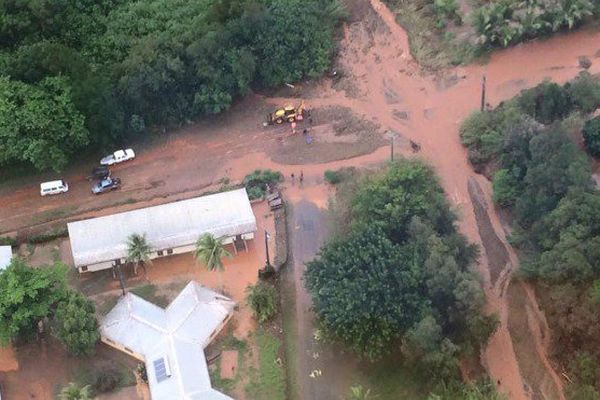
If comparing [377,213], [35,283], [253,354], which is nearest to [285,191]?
[377,213]

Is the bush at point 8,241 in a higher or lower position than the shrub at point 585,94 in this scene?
lower

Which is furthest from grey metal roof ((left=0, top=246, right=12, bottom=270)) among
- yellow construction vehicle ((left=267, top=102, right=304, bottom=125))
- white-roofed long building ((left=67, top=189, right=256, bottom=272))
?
yellow construction vehicle ((left=267, top=102, right=304, bottom=125))

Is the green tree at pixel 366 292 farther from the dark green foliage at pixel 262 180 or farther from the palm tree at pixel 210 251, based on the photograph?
the dark green foliage at pixel 262 180

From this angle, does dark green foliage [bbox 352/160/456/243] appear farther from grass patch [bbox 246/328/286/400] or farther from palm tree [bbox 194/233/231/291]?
grass patch [bbox 246/328/286/400]

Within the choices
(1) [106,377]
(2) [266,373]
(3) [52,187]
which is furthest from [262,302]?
(3) [52,187]

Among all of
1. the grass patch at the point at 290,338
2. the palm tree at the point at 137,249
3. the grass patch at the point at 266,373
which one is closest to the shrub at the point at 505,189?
the grass patch at the point at 290,338

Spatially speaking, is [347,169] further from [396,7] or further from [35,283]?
[35,283]
